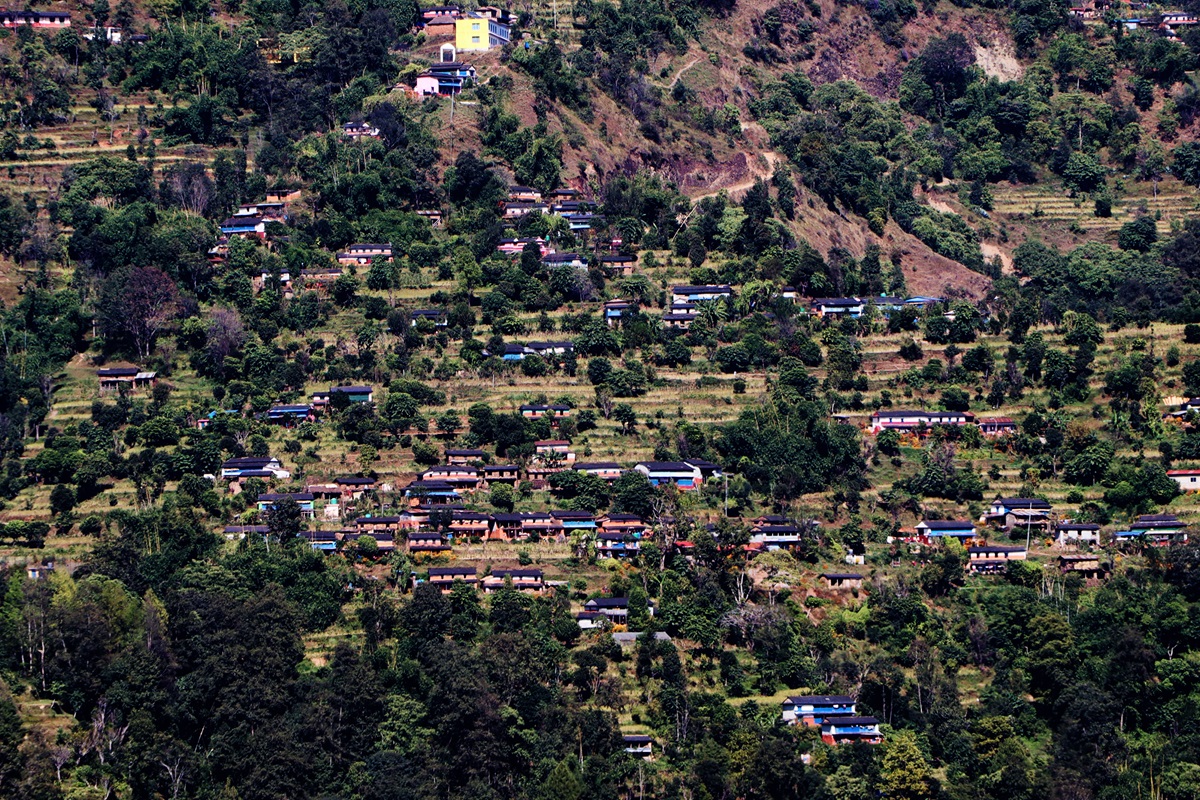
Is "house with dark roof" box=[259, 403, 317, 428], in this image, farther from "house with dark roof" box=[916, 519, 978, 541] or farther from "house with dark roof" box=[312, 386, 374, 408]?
"house with dark roof" box=[916, 519, 978, 541]

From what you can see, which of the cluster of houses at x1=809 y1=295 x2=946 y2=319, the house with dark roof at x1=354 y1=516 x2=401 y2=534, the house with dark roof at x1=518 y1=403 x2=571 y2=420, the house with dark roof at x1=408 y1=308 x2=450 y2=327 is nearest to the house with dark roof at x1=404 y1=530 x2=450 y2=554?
the house with dark roof at x1=354 y1=516 x2=401 y2=534

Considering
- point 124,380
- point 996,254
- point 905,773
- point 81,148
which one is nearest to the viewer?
point 905,773

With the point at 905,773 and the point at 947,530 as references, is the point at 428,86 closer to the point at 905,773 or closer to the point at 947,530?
the point at 947,530

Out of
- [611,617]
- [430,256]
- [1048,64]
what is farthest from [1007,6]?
[611,617]

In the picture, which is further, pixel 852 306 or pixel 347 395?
pixel 852 306

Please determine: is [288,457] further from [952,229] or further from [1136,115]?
[1136,115]

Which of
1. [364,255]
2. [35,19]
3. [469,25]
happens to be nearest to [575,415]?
[364,255]
